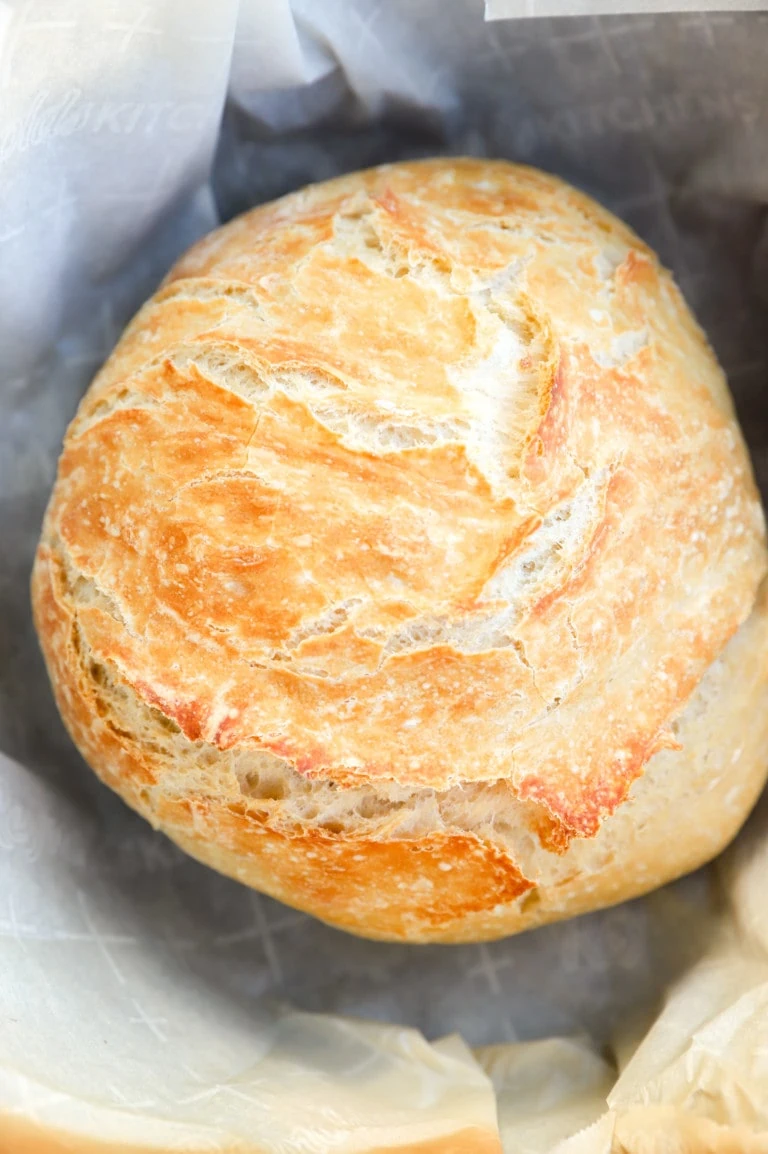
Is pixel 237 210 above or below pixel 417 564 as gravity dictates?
above

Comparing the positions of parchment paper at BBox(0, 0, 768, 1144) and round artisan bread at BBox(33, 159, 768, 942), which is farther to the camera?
parchment paper at BBox(0, 0, 768, 1144)

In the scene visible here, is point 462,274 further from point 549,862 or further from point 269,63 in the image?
point 549,862

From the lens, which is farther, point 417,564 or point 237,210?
point 237,210

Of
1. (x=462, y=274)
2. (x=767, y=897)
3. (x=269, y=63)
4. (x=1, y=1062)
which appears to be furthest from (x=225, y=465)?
(x=767, y=897)
